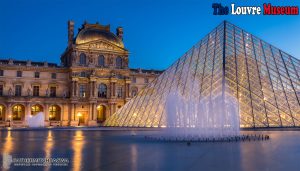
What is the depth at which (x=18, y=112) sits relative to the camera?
161ft

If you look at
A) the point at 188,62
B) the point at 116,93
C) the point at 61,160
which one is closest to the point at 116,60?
the point at 116,93

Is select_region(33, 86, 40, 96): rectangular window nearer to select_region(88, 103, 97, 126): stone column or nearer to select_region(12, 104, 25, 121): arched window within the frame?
select_region(12, 104, 25, 121): arched window

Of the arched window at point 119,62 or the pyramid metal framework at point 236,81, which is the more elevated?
the arched window at point 119,62

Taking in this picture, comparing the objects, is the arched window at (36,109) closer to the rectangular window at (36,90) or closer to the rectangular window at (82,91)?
the rectangular window at (36,90)

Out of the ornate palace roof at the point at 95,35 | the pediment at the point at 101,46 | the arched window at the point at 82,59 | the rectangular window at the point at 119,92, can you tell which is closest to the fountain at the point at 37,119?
the arched window at the point at 82,59

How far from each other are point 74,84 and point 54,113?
522 centimetres

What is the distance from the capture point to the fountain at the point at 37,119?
1839 inches

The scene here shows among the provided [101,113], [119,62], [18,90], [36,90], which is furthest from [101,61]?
[18,90]

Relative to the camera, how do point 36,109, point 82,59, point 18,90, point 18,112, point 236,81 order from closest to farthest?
1. point 236,81
2. point 18,112
3. point 18,90
4. point 36,109
5. point 82,59

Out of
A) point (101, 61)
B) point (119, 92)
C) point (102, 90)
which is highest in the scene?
point (101, 61)

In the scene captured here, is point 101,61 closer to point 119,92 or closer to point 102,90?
point 102,90

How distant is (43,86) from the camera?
167 feet

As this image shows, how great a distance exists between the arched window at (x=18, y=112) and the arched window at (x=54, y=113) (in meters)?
3.82

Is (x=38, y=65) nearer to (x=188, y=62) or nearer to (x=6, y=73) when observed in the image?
(x=6, y=73)
